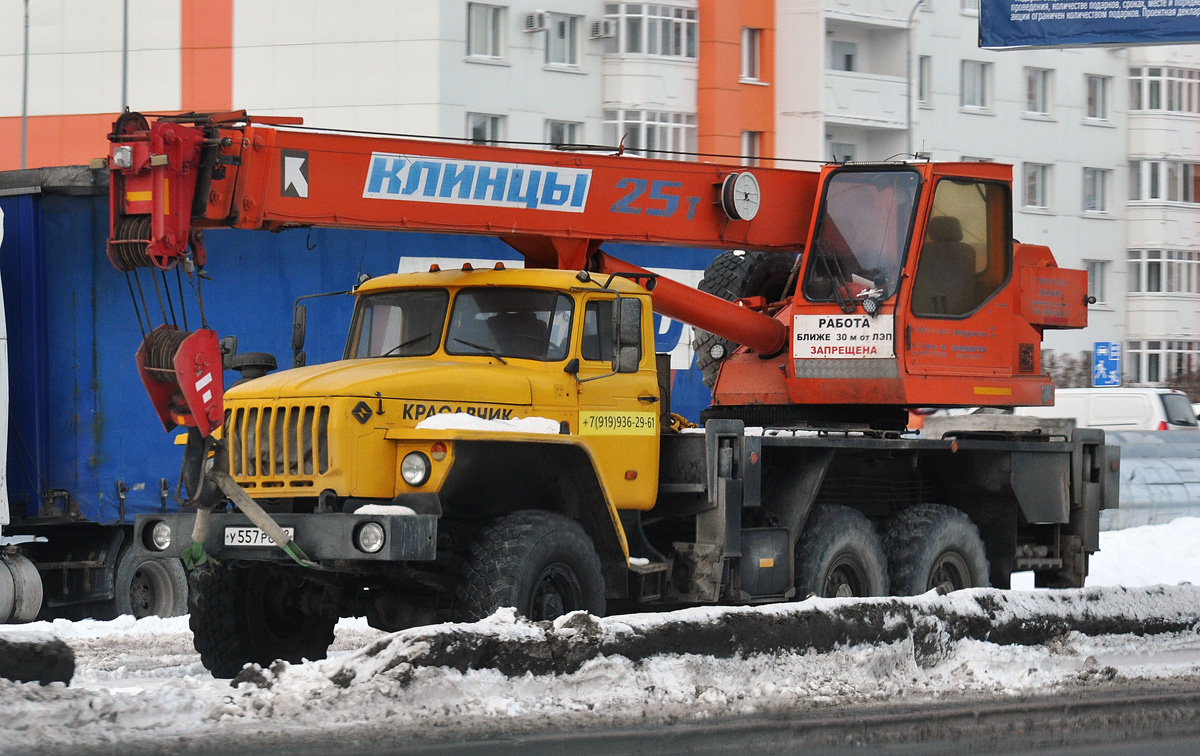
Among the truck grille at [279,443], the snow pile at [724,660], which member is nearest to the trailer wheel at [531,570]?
the snow pile at [724,660]

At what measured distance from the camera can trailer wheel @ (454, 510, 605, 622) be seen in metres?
9.90

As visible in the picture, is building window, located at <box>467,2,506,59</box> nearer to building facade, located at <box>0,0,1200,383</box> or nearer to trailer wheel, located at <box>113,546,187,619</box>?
building facade, located at <box>0,0,1200,383</box>

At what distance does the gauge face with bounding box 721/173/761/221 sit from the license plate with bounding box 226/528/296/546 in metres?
4.89

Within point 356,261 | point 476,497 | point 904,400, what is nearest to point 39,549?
point 356,261

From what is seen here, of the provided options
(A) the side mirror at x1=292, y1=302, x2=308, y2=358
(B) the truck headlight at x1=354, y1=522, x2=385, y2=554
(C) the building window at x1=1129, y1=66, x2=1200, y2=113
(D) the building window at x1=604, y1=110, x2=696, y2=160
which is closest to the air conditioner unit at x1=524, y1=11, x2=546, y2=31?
(D) the building window at x1=604, y1=110, x2=696, y2=160

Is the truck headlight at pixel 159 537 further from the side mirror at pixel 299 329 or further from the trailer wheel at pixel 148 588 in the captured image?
the trailer wheel at pixel 148 588

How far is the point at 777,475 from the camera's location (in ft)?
42.0

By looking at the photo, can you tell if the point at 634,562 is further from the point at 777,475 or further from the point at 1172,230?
the point at 1172,230

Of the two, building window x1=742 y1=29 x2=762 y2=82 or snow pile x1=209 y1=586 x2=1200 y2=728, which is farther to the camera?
building window x1=742 y1=29 x2=762 y2=82

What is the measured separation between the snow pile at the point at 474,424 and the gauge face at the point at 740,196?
11.1 feet

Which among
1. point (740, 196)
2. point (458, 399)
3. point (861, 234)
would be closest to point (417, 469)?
point (458, 399)

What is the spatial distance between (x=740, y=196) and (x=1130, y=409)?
714 inches

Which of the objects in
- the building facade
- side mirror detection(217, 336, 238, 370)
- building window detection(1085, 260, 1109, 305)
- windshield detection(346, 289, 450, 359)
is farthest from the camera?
building window detection(1085, 260, 1109, 305)

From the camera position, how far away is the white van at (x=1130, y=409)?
29266 millimetres
